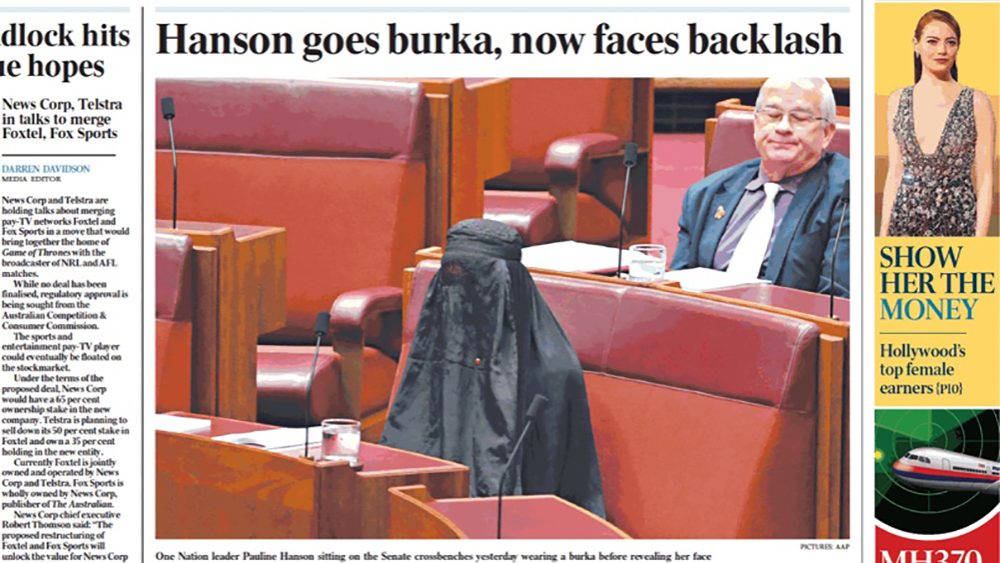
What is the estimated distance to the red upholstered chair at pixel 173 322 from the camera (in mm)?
4410

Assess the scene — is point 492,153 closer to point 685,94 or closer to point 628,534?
point 685,94

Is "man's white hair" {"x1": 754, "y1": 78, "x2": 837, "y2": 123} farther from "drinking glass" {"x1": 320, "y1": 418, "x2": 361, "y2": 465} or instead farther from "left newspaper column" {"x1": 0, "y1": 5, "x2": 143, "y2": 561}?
"left newspaper column" {"x1": 0, "y1": 5, "x2": 143, "y2": 561}

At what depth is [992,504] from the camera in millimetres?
4395

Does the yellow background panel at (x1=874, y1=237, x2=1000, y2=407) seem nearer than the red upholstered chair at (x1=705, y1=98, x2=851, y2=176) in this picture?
Yes

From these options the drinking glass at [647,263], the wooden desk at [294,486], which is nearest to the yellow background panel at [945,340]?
the drinking glass at [647,263]

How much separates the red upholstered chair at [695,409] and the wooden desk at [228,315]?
672 millimetres

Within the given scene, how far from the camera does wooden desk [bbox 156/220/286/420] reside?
4430 mm

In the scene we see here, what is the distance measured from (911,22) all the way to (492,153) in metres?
1.06

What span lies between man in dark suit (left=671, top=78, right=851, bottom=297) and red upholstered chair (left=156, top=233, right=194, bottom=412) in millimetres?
1125

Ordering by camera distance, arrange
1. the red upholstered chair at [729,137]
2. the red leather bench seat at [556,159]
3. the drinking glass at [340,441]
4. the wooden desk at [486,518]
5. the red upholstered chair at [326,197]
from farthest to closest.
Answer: the red leather bench seat at [556,159] → the red upholstered chair at [729,137] → the red upholstered chair at [326,197] → the drinking glass at [340,441] → the wooden desk at [486,518]

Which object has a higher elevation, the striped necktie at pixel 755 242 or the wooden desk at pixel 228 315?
the striped necktie at pixel 755 242

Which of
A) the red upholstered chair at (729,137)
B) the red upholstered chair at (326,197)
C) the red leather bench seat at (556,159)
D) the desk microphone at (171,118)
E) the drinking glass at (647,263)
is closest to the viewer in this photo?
the drinking glass at (647,263)

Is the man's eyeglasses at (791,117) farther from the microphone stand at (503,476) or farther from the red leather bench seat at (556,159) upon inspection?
the microphone stand at (503,476)

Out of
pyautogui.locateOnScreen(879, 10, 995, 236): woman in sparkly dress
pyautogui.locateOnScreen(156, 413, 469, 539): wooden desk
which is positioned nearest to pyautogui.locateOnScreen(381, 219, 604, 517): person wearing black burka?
pyautogui.locateOnScreen(156, 413, 469, 539): wooden desk
